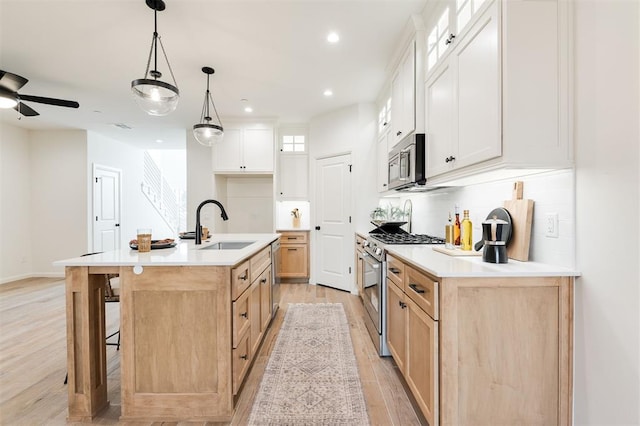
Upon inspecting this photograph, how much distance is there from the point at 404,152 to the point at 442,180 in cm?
68

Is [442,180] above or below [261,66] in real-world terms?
below

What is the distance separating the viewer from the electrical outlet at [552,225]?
5.09 ft

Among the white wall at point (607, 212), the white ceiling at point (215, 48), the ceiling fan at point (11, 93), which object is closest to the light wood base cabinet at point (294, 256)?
the white ceiling at point (215, 48)

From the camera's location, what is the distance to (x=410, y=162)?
102 inches

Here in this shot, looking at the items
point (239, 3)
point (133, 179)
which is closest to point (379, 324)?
point (239, 3)

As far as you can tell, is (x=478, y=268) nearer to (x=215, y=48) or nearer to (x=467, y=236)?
(x=467, y=236)

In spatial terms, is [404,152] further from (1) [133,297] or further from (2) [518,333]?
(1) [133,297]

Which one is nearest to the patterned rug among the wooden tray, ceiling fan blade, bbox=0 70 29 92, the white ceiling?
the wooden tray

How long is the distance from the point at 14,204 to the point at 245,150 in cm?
433

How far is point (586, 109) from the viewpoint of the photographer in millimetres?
1377

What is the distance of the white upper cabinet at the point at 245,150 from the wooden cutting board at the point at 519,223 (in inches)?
160

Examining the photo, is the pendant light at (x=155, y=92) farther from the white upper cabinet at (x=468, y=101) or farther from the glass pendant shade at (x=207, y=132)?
the white upper cabinet at (x=468, y=101)

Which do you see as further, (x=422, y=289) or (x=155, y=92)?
(x=155, y=92)

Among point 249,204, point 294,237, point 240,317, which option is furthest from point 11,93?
point 294,237
